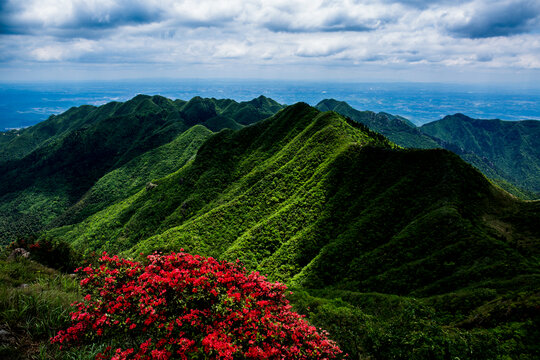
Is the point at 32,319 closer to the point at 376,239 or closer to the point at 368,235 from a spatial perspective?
the point at 376,239

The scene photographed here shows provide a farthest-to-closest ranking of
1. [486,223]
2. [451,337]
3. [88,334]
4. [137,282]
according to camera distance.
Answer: [486,223] < [451,337] < [137,282] < [88,334]

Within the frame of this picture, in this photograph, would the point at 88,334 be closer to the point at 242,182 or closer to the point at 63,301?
the point at 63,301

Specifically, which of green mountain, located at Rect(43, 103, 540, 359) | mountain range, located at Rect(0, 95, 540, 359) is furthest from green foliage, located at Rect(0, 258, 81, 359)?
green mountain, located at Rect(43, 103, 540, 359)

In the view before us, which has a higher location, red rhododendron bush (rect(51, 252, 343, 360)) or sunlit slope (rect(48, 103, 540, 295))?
red rhododendron bush (rect(51, 252, 343, 360))

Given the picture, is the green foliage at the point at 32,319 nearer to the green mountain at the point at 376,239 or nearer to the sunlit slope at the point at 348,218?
the green mountain at the point at 376,239

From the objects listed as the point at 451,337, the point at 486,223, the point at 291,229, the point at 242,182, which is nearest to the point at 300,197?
the point at 291,229

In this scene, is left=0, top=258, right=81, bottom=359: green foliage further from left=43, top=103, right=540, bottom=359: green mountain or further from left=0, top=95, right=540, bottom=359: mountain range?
left=43, top=103, right=540, bottom=359: green mountain
